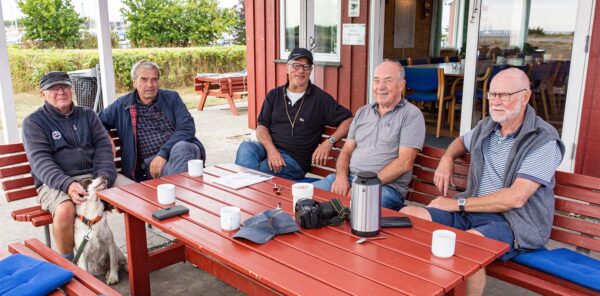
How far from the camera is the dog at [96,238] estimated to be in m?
2.69

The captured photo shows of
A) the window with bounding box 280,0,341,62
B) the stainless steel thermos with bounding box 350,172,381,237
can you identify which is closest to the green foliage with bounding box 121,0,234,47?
the window with bounding box 280,0,341,62

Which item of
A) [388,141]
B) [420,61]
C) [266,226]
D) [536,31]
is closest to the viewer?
[266,226]

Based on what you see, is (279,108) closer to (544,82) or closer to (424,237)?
(424,237)

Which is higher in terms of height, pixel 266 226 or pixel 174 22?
pixel 174 22

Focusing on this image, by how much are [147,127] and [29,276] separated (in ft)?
5.75

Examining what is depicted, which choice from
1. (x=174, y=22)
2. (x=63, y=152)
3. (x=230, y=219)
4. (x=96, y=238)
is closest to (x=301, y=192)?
(x=230, y=219)

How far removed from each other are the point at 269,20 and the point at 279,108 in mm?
3021

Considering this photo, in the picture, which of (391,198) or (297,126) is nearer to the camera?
(391,198)

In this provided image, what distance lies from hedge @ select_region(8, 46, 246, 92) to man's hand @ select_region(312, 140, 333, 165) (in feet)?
23.9

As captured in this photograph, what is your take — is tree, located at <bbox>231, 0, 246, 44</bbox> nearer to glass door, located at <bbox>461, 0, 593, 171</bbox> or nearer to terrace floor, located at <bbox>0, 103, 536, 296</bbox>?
terrace floor, located at <bbox>0, 103, 536, 296</bbox>

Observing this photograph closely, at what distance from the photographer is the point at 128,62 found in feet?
37.1

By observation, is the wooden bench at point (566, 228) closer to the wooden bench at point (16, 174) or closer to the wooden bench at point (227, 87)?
the wooden bench at point (16, 174)

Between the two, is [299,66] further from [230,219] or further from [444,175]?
[230,219]

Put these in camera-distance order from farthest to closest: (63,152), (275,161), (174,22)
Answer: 1. (174,22)
2. (275,161)
3. (63,152)
